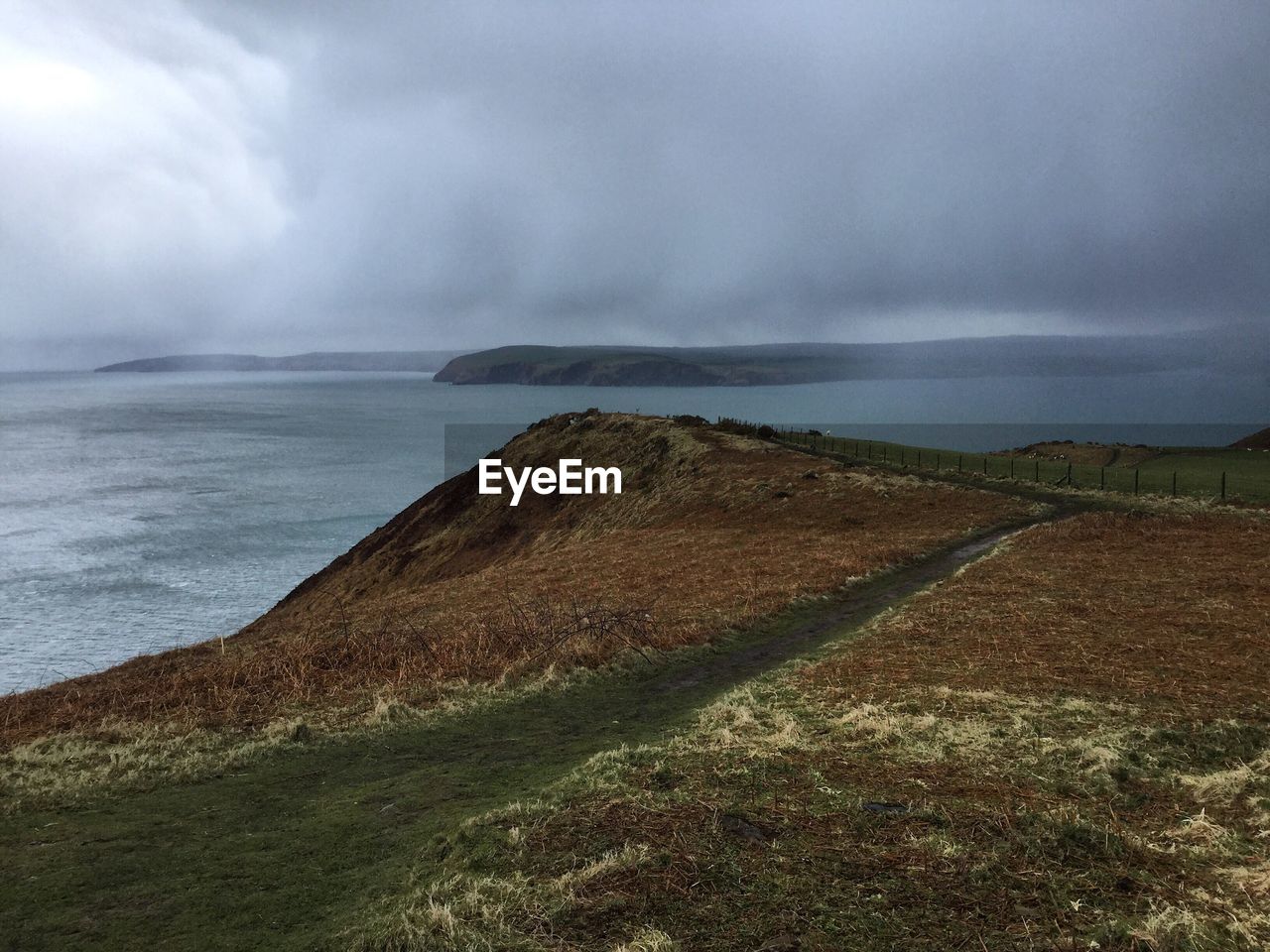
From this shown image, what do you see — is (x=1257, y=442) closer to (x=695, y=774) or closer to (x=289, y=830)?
(x=695, y=774)

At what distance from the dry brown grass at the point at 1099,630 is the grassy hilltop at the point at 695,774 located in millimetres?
104

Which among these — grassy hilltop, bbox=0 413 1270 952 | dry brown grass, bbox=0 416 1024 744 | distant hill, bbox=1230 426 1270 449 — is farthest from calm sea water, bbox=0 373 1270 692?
distant hill, bbox=1230 426 1270 449

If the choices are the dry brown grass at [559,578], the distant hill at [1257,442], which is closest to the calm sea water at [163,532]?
the dry brown grass at [559,578]

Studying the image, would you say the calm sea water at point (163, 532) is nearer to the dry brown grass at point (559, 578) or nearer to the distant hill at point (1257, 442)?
the dry brown grass at point (559, 578)

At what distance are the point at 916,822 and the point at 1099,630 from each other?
10509 mm

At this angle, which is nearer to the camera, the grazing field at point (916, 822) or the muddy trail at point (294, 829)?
the grazing field at point (916, 822)

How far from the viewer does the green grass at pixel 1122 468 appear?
38.8 m

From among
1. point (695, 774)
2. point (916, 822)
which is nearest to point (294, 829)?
point (695, 774)

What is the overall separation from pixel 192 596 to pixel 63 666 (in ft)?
57.2

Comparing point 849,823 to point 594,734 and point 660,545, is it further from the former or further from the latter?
point 660,545

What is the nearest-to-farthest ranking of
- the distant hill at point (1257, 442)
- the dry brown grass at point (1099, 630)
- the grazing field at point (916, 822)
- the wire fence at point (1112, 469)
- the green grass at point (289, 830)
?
the grazing field at point (916, 822) < the green grass at point (289, 830) < the dry brown grass at point (1099, 630) < the wire fence at point (1112, 469) < the distant hill at point (1257, 442)

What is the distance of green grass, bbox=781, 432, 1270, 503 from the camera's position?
3878 cm

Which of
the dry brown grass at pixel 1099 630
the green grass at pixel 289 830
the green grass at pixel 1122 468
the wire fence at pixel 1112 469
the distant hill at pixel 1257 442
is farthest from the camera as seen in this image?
the distant hill at pixel 1257 442

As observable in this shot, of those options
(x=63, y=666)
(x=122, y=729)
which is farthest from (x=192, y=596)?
(x=122, y=729)
